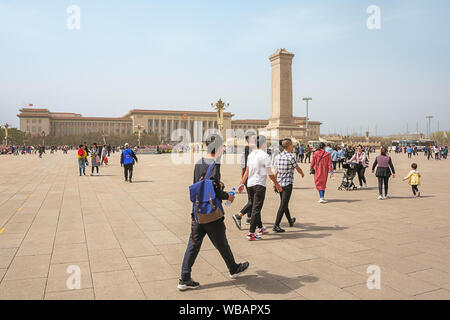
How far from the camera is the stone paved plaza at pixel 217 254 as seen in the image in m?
3.99

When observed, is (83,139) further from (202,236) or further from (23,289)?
(202,236)

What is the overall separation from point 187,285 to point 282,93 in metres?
50.9

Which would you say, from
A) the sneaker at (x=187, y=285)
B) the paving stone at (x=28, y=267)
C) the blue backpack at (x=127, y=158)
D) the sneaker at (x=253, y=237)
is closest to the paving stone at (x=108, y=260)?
the paving stone at (x=28, y=267)

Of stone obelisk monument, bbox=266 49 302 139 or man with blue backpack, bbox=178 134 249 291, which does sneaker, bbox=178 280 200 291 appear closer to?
man with blue backpack, bbox=178 134 249 291

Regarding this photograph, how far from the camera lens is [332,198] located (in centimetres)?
1101

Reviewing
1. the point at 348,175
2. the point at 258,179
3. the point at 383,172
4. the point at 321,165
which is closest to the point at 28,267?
the point at 258,179

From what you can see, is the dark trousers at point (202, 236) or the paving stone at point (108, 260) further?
the paving stone at point (108, 260)

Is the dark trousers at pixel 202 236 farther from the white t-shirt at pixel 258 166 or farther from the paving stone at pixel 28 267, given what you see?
the white t-shirt at pixel 258 166

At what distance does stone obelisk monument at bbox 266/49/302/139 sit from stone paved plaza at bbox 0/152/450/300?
145 feet

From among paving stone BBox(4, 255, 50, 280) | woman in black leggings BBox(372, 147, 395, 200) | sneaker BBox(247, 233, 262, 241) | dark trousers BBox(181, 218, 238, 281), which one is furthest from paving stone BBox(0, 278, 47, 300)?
woman in black leggings BBox(372, 147, 395, 200)

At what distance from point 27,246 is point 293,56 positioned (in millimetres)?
52385

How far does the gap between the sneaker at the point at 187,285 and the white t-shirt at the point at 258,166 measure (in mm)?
2393
